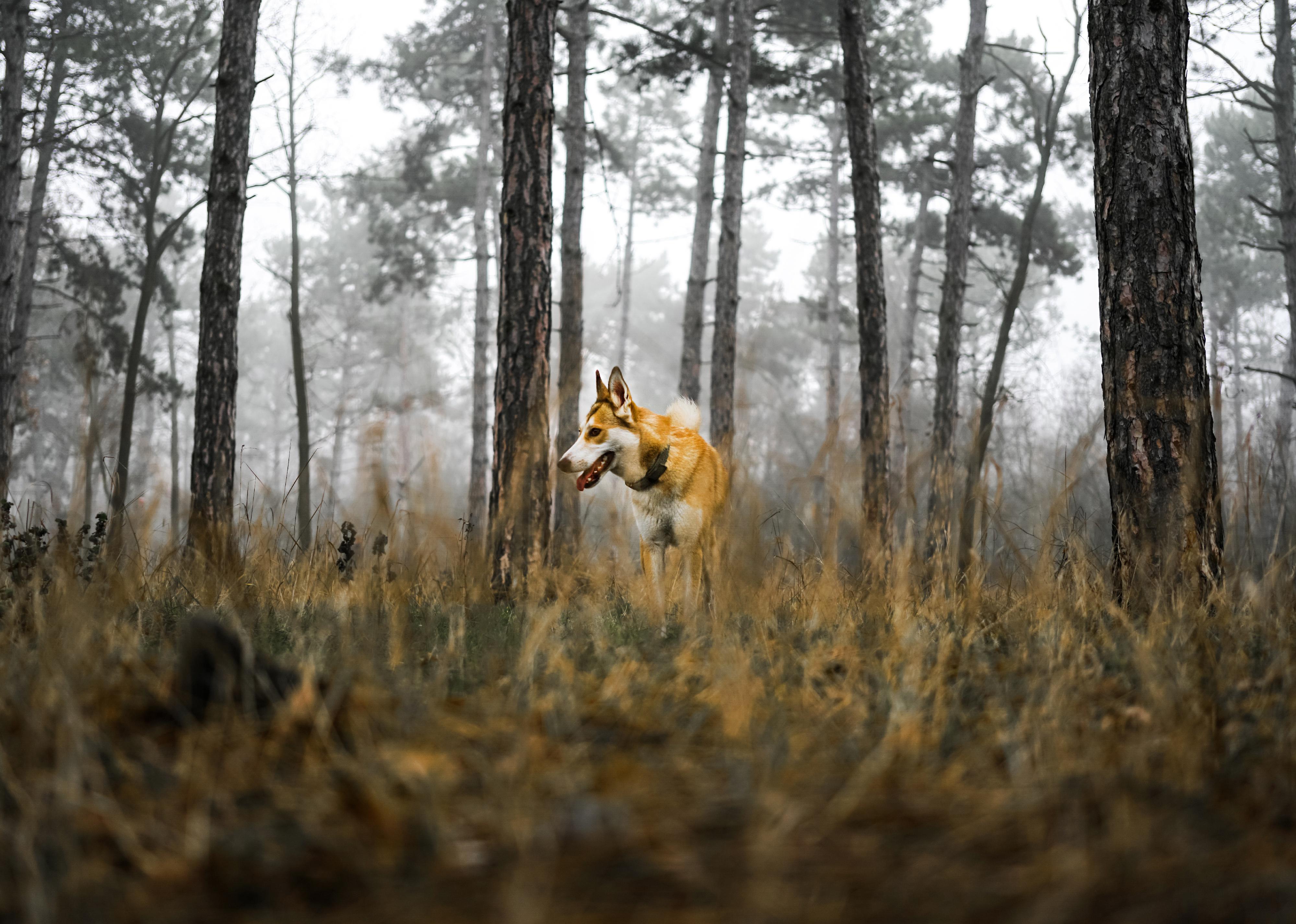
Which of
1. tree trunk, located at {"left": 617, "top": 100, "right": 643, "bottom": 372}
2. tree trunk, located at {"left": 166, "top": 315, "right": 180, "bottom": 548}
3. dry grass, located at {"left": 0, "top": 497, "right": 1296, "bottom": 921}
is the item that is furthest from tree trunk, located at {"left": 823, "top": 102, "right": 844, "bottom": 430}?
dry grass, located at {"left": 0, "top": 497, "right": 1296, "bottom": 921}

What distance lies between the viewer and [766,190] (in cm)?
2928

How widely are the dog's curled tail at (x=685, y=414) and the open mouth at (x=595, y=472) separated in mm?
645

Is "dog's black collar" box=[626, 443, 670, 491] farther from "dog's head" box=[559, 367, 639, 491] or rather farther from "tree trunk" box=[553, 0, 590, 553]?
"tree trunk" box=[553, 0, 590, 553]

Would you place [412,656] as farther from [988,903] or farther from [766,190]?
[766,190]

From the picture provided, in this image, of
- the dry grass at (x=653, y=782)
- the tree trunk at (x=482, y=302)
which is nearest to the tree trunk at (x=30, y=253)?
the tree trunk at (x=482, y=302)

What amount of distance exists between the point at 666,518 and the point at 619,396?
856 mm

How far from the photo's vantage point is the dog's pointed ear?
5.72 meters

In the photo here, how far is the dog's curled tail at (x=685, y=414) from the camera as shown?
6.22 metres

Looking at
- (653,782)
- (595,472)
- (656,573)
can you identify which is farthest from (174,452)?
(653,782)

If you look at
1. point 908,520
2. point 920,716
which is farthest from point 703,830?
point 908,520

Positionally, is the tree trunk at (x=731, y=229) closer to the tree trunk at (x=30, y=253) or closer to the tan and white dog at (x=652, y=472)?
the tan and white dog at (x=652, y=472)

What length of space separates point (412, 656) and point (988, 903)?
206 cm

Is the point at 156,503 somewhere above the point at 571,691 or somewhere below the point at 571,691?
above

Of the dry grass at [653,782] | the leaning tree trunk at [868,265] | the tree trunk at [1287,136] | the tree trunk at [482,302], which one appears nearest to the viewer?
the dry grass at [653,782]
